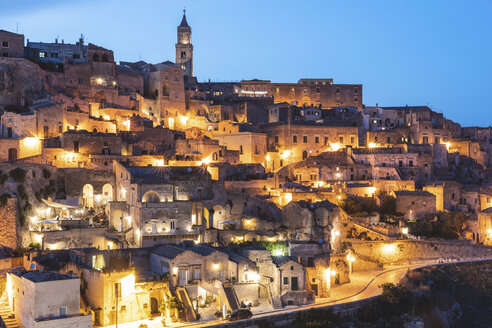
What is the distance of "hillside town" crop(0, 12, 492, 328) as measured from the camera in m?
29.0

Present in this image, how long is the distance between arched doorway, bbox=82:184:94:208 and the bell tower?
42015 mm

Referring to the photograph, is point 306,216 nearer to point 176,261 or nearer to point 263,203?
point 263,203

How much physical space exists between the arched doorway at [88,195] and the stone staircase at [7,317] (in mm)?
11854

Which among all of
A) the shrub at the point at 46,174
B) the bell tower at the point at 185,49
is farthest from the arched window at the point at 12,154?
the bell tower at the point at 185,49

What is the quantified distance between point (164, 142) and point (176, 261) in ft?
66.2

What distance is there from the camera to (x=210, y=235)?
36.2 meters

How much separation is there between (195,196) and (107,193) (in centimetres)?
693

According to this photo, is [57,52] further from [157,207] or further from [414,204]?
[414,204]

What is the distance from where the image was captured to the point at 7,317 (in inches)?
1051

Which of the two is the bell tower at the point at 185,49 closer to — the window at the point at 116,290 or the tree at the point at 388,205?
the tree at the point at 388,205

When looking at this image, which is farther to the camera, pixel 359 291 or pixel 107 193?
pixel 107 193

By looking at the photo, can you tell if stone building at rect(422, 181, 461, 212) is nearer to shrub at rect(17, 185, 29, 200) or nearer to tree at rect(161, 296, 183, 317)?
tree at rect(161, 296, 183, 317)

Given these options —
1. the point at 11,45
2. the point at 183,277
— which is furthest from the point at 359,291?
the point at 11,45

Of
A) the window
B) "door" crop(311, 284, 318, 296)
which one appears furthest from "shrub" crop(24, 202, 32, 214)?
"door" crop(311, 284, 318, 296)
